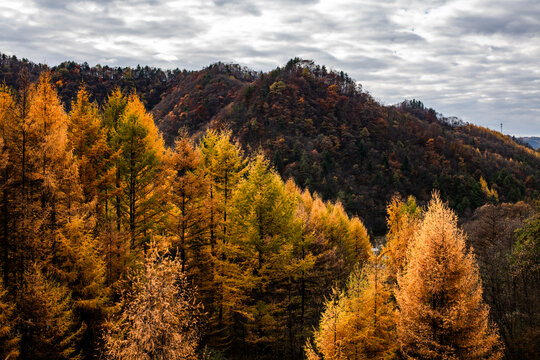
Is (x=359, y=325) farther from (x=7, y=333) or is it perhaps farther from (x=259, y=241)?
(x=7, y=333)

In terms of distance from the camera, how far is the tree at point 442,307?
13961 millimetres

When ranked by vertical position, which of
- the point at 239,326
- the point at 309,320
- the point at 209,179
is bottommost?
the point at 309,320

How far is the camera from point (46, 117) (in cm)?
1647

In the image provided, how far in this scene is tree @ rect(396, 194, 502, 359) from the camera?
45.8 ft

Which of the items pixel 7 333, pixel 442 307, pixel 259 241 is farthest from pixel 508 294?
pixel 7 333

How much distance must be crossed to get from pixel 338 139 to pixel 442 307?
96.9 m

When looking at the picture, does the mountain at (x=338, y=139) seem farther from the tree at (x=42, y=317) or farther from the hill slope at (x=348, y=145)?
the tree at (x=42, y=317)

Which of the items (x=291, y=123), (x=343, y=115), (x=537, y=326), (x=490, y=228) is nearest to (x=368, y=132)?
(x=343, y=115)

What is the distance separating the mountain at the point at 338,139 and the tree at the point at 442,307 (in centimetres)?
5954

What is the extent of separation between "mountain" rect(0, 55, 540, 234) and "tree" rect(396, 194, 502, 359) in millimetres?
59538

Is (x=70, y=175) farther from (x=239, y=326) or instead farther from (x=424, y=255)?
(x=424, y=255)

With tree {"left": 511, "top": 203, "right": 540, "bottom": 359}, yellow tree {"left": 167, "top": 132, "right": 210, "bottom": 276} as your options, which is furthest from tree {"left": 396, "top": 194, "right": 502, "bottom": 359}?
yellow tree {"left": 167, "top": 132, "right": 210, "bottom": 276}

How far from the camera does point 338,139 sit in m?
108

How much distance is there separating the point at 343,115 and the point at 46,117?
11329 centimetres
